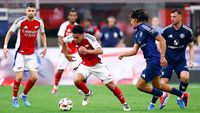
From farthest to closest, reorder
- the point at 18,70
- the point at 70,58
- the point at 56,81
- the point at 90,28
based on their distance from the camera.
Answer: the point at 90,28
the point at 56,81
the point at 70,58
the point at 18,70

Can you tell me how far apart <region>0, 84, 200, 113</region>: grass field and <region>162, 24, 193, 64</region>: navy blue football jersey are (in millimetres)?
1123

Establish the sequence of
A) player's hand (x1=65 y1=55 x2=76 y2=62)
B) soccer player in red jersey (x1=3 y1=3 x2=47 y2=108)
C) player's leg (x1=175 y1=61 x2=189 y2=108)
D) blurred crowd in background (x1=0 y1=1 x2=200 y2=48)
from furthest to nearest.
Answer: blurred crowd in background (x1=0 y1=1 x2=200 y2=48) → player's hand (x1=65 y1=55 x2=76 y2=62) → soccer player in red jersey (x1=3 y1=3 x2=47 y2=108) → player's leg (x1=175 y1=61 x2=189 y2=108)

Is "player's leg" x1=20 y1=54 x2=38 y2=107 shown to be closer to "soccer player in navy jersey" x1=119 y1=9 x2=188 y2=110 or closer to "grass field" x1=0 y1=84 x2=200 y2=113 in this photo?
Result: "grass field" x1=0 y1=84 x2=200 y2=113

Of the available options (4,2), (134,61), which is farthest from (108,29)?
(4,2)

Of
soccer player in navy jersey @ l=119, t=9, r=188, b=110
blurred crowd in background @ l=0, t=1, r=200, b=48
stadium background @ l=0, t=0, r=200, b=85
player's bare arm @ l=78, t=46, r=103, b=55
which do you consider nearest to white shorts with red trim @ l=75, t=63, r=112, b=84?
player's bare arm @ l=78, t=46, r=103, b=55

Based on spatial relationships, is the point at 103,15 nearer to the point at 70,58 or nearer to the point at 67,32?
the point at 67,32

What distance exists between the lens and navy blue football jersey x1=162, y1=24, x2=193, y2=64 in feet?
57.7

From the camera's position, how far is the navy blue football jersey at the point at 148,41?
16.1m

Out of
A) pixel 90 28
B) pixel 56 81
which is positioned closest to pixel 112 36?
pixel 90 28

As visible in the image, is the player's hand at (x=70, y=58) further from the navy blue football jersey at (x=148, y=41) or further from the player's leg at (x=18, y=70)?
the navy blue football jersey at (x=148, y=41)

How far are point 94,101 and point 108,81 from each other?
2.52 meters

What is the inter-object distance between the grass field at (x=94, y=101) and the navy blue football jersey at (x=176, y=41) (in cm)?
112

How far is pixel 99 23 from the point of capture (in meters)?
30.8

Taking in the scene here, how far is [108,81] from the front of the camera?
1673cm
